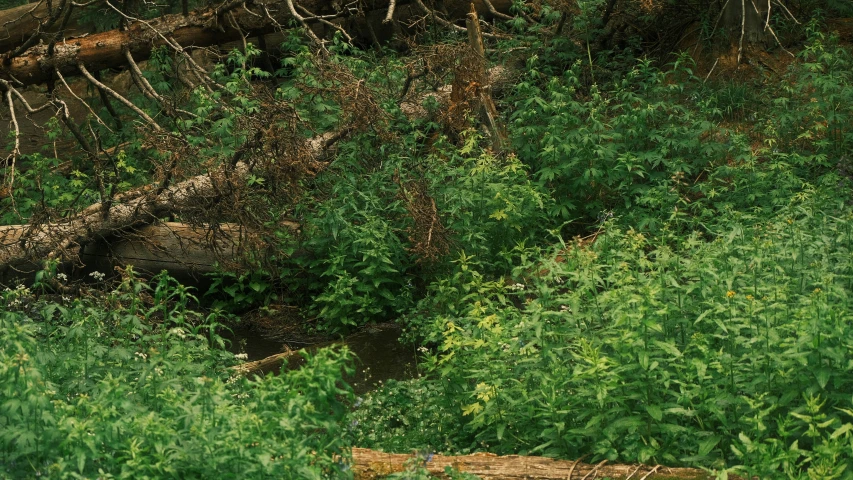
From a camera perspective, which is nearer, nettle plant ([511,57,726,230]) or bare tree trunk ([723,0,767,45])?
nettle plant ([511,57,726,230])

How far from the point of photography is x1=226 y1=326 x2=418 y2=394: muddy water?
8.40 meters

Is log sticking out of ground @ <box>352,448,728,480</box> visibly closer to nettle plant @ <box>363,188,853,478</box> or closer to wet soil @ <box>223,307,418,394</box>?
A: nettle plant @ <box>363,188,853,478</box>

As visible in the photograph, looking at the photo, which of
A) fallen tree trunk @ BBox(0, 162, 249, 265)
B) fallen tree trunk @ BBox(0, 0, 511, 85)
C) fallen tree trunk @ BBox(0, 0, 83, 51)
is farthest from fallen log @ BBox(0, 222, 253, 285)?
fallen tree trunk @ BBox(0, 0, 83, 51)

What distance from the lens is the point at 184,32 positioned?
12.5 metres

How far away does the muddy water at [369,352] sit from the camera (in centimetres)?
840

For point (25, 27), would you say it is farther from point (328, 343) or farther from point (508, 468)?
point (508, 468)

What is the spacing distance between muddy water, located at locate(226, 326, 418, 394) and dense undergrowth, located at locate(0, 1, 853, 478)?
191 millimetres

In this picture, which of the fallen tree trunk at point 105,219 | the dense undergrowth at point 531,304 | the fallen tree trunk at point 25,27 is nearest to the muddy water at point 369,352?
the dense undergrowth at point 531,304

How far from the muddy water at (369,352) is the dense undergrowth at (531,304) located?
191 mm

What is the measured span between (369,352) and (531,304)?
2870mm

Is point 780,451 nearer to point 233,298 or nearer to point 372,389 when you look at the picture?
point 372,389

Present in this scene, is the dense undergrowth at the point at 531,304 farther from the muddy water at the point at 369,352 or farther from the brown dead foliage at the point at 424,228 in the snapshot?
the muddy water at the point at 369,352

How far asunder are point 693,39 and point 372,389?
6.87 metres

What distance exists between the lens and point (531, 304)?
6.30 m
